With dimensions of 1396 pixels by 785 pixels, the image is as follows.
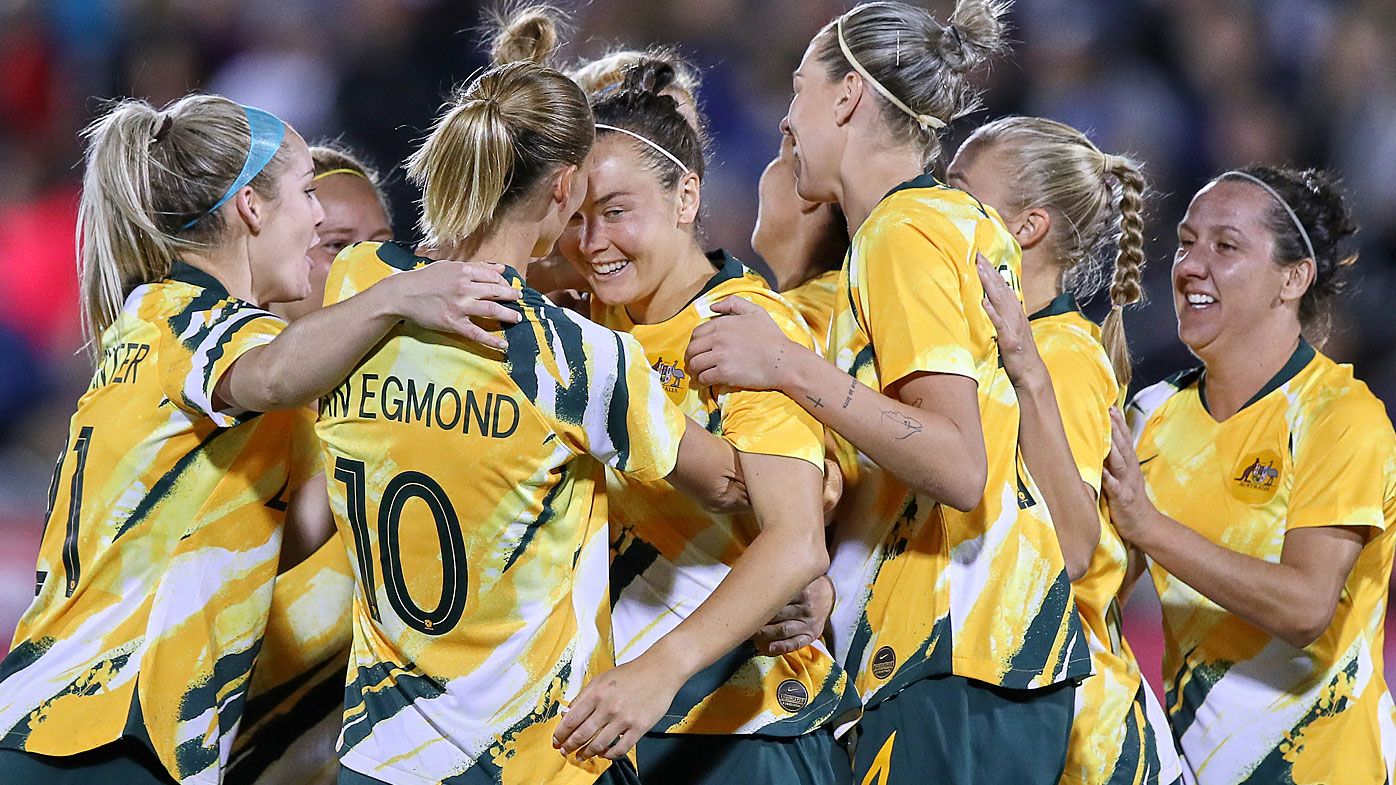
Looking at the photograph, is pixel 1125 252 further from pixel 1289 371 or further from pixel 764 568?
pixel 764 568

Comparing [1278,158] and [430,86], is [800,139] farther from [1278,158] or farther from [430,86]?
[1278,158]

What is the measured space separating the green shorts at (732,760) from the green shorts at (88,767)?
3.00 ft

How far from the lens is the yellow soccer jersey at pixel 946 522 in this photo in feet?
8.59

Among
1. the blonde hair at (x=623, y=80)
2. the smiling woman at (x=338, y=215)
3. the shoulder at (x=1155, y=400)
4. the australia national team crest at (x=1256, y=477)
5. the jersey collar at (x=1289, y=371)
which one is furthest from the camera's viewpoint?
the smiling woman at (x=338, y=215)

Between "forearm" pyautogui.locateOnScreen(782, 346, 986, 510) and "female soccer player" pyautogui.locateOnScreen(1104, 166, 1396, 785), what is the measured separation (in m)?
0.89

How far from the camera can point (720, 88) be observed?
27.6 feet

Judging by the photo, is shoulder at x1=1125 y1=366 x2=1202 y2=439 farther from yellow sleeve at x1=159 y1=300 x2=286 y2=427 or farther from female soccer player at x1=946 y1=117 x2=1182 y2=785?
yellow sleeve at x1=159 y1=300 x2=286 y2=427

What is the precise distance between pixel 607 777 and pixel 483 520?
19.6 inches

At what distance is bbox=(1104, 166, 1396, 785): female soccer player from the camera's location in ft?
10.9

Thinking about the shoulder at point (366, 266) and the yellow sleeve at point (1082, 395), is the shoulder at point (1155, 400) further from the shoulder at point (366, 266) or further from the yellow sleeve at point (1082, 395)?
the shoulder at point (366, 266)

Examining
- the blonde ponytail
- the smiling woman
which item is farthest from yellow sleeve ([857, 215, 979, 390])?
the smiling woman

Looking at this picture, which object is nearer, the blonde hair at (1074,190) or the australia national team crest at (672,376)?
the australia national team crest at (672,376)

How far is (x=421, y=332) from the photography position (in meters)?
2.33

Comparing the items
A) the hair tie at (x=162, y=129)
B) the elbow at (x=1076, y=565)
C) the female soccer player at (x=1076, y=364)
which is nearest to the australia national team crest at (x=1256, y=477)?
the female soccer player at (x=1076, y=364)
